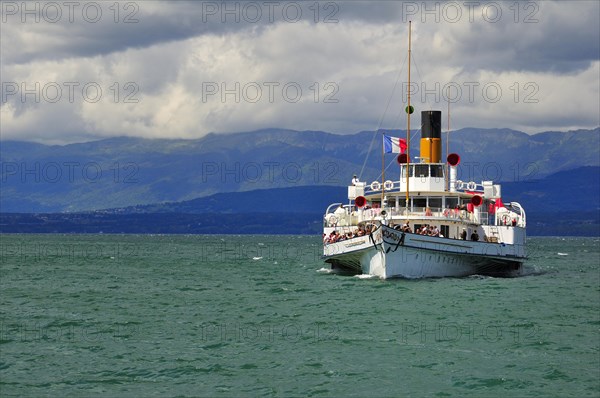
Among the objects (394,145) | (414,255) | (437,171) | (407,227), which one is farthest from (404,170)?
(414,255)

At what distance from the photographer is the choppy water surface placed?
99.6ft

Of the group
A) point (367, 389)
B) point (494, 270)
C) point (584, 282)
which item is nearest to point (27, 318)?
point (367, 389)

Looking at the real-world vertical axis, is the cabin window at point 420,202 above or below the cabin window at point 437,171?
below

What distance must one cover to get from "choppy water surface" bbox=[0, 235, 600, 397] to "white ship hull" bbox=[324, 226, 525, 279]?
1094 mm

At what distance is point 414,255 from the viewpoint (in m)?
61.0

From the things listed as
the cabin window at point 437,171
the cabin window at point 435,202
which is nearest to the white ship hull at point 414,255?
the cabin window at point 435,202

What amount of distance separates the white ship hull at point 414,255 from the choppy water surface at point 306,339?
1.09 m

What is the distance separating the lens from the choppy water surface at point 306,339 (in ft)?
99.6

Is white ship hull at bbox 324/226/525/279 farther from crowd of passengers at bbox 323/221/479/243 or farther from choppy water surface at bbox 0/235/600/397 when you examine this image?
choppy water surface at bbox 0/235/600/397

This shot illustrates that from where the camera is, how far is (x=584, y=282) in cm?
7219

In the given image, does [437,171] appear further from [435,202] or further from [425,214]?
[425,214]

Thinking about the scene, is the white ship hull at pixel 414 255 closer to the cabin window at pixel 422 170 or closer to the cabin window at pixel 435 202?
the cabin window at pixel 435 202

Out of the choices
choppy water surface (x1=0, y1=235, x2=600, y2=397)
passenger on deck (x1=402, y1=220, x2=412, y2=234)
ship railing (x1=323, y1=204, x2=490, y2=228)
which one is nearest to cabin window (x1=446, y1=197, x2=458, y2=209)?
ship railing (x1=323, y1=204, x2=490, y2=228)

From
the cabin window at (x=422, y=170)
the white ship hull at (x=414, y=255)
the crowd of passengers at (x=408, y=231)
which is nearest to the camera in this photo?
the white ship hull at (x=414, y=255)
